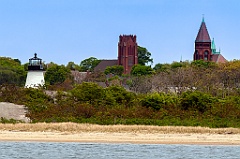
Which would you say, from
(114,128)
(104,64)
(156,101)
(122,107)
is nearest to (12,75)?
(104,64)

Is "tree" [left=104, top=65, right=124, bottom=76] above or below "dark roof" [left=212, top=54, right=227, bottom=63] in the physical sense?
below

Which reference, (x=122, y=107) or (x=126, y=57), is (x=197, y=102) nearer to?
(x=122, y=107)

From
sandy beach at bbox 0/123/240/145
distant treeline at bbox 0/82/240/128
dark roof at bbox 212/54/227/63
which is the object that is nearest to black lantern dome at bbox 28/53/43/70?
distant treeline at bbox 0/82/240/128

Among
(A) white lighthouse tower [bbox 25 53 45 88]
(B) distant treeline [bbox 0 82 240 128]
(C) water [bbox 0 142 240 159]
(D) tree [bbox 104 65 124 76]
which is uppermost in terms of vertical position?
(D) tree [bbox 104 65 124 76]

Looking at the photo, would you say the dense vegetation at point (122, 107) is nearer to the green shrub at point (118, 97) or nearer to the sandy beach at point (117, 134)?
the green shrub at point (118, 97)

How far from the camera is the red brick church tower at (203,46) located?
7687 inches

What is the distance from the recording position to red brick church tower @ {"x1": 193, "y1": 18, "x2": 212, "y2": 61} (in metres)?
195

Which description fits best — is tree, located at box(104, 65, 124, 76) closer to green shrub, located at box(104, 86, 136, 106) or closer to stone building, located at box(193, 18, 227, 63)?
stone building, located at box(193, 18, 227, 63)

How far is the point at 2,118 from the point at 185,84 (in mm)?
43937

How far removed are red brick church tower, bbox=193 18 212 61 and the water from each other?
510 feet

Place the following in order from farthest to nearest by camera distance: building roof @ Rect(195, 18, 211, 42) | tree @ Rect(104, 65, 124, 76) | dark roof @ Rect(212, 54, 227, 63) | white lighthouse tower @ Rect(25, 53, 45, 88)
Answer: building roof @ Rect(195, 18, 211, 42), dark roof @ Rect(212, 54, 227, 63), tree @ Rect(104, 65, 124, 76), white lighthouse tower @ Rect(25, 53, 45, 88)

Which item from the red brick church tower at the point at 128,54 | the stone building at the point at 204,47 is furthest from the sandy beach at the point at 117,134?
the stone building at the point at 204,47

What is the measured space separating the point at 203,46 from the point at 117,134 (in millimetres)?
156507

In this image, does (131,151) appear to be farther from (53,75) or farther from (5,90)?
(53,75)
